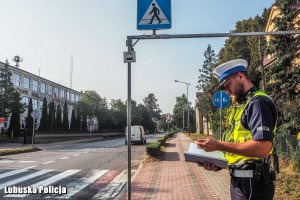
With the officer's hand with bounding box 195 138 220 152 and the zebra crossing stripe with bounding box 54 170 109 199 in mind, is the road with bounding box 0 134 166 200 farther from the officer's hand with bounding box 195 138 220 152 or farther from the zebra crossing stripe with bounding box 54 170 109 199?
the officer's hand with bounding box 195 138 220 152

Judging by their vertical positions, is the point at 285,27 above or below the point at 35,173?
above

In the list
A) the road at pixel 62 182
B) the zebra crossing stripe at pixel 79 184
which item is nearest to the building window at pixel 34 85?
the road at pixel 62 182

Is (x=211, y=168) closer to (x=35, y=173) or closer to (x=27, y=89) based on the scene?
(x=35, y=173)

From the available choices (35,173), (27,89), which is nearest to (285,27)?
(35,173)

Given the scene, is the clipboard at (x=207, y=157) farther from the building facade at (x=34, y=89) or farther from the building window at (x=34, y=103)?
the building window at (x=34, y=103)

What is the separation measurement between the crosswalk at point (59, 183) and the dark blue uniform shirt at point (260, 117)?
730 cm

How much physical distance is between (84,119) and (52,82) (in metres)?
9.21

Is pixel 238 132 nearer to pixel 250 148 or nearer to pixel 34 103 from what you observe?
pixel 250 148

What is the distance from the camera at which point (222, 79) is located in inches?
132

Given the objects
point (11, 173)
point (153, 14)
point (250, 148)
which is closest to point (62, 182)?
point (11, 173)

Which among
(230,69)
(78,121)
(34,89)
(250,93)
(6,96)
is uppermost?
(34,89)

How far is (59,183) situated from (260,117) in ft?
32.7

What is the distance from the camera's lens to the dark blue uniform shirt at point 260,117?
2.97m

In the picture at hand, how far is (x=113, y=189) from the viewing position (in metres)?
11.3
